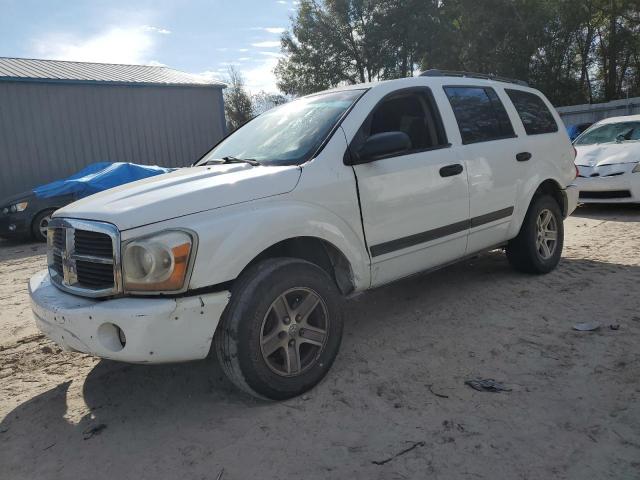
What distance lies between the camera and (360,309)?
177 inches

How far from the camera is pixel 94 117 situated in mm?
14578

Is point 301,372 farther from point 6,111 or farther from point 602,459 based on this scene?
point 6,111

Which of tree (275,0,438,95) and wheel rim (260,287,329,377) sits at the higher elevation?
tree (275,0,438,95)

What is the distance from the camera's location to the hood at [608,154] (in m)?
8.03

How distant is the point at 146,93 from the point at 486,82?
513 inches

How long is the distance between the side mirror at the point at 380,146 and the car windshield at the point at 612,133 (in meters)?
7.34

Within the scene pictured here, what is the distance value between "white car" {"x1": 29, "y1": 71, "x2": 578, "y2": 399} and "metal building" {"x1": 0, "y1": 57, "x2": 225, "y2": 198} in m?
11.7

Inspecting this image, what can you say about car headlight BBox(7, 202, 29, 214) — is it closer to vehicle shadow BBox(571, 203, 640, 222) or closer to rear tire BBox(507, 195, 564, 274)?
rear tire BBox(507, 195, 564, 274)

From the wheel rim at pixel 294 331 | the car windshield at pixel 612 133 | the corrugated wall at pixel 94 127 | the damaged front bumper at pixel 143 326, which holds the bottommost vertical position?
the wheel rim at pixel 294 331

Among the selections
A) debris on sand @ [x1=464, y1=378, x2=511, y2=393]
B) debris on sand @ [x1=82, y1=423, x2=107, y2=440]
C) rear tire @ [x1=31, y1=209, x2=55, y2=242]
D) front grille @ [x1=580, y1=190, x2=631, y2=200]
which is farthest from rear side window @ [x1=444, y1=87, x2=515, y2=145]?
rear tire @ [x1=31, y1=209, x2=55, y2=242]

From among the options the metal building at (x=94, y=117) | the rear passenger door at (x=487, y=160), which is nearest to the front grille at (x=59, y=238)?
the rear passenger door at (x=487, y=160)

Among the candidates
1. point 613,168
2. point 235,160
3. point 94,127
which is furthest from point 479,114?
point 94,127

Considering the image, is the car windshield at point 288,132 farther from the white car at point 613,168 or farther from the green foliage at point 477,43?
the green foliage at point 477,43

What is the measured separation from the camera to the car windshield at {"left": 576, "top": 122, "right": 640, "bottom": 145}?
29.3ft
